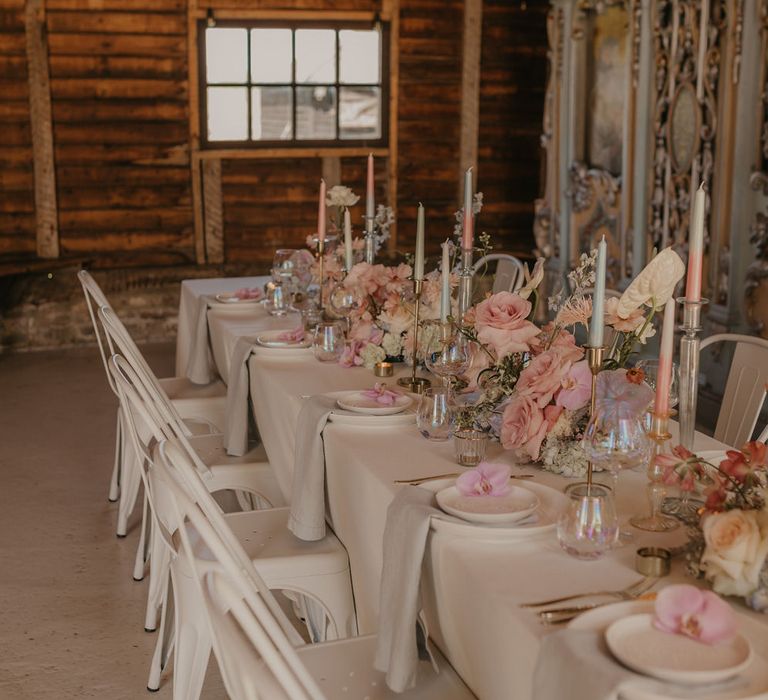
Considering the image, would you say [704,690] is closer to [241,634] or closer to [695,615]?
[695,615]

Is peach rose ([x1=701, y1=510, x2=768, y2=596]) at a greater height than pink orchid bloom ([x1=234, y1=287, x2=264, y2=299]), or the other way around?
pink orchid bloom ([x1=234, y1=287, x2=264, y2=299])

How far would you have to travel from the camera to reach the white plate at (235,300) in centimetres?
463

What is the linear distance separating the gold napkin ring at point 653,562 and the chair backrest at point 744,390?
1.25m

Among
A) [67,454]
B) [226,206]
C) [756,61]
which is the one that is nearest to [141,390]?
[67,454]

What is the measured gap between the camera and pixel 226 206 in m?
7.92

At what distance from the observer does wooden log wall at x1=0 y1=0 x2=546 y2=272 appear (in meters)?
7.46

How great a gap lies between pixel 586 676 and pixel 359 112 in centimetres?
705

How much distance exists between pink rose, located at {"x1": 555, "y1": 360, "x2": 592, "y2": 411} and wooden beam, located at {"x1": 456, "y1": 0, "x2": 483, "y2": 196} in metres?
6.17

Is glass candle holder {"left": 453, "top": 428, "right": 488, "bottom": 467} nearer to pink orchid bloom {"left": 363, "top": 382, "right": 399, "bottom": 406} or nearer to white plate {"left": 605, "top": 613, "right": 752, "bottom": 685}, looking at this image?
pink orchid bloom {"left": 363, "top": 382, "right": 399, "bottom": 406}

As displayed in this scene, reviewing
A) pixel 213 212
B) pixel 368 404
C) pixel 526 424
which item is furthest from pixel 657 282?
pixel 213 212

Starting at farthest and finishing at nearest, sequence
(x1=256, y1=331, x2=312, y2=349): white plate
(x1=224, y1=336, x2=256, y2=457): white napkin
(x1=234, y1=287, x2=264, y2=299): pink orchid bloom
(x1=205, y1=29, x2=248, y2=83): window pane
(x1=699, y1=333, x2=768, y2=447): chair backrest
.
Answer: (x1=205, y1=29, x2=248, y2=83): window pane < (x1=234, y1=287, x2=264, y2=299): pink orchid bloom < (x1=256, y1=331, x2=312, y2=349): white plate < (x1=224, y1=336, x2=256, y2=457): white napkin < (x1=699, y1=333, x2=768, y2=447): chair backrest

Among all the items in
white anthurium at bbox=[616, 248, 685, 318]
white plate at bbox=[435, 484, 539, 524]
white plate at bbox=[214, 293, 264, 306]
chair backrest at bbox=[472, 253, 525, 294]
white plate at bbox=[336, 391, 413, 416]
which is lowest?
white plate at bbox=[435, 484, 539, 524]

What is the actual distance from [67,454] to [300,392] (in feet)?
8.18

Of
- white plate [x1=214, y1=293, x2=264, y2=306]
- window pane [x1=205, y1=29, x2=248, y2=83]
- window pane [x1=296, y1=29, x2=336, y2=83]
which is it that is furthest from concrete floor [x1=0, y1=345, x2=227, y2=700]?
window pane [x1=296, y1=29, x2=336, y2=83]
